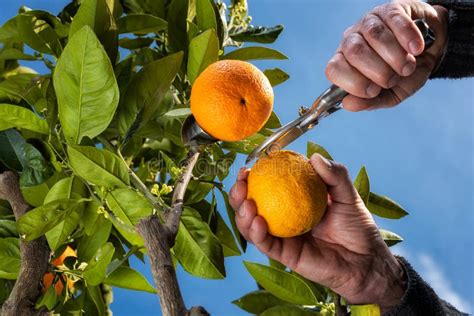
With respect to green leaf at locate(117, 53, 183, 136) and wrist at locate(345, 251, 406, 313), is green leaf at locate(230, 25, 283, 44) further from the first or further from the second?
wrist at locate(345, 251, 406, 313)

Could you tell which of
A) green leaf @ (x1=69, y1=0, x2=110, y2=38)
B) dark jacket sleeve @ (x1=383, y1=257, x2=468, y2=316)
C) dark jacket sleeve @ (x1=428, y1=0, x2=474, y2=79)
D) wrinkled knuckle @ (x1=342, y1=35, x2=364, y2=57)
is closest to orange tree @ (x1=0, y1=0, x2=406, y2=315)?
green leaf @ (x1=69, y1=0, x2=110, y2=38)

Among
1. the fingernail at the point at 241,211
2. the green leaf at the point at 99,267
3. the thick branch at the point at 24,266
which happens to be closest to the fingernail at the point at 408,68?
the fingernail at the point at 241,211

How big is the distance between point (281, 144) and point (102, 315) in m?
0.51

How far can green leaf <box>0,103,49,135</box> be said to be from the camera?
104 cm

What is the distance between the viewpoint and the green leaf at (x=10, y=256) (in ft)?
4.12

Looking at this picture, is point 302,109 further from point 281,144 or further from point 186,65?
point 186,65

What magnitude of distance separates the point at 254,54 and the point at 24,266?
2.06 feet

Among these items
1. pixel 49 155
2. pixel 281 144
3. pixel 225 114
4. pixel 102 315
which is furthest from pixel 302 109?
pixel 102 315

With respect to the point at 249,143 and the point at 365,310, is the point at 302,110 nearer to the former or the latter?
the point at 249,143

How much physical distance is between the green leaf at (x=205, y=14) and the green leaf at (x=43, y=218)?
0.41 m

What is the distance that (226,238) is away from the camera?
1319 mm

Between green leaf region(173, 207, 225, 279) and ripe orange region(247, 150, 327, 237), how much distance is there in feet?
0.36

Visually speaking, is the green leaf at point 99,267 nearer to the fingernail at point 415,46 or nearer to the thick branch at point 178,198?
the thick branch at point 178,198

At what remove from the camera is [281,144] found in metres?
1.05
